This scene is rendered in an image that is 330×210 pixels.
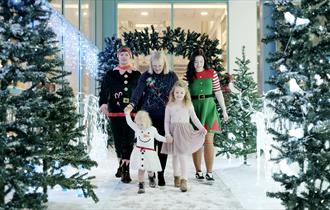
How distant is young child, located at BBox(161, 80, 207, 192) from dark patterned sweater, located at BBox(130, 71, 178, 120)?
0.49 feet

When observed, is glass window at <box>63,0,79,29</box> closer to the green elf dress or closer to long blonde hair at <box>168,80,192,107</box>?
Result: the green elf dress

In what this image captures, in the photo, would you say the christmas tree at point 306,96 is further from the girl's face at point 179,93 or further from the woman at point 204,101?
the woman at point 204,101

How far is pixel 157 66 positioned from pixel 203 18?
8601 mm

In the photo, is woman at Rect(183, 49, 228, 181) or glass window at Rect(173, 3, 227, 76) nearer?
woman at Rect(183, 49, 228, 181)

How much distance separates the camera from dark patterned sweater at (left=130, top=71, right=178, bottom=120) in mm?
4789

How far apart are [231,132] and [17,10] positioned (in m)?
4.03

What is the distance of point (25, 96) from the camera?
2.82 meters

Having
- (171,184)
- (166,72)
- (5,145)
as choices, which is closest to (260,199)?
(171,184)

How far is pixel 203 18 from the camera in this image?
13.0m

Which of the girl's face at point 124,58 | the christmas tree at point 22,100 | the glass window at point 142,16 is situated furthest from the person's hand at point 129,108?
the glass window at point 142,16

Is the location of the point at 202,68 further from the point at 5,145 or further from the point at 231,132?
the point at 5,145

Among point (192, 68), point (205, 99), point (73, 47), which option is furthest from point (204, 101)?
point (73, 47)

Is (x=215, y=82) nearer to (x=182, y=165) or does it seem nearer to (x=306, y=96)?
(x=182, y=165)

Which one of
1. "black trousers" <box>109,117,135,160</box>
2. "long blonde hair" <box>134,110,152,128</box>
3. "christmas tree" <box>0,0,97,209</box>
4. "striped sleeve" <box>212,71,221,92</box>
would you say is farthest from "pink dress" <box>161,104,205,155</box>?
"christmas tree" <box>0,0,97,209</box>
